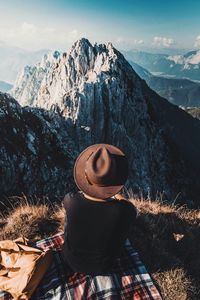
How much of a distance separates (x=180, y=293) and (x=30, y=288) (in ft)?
11.7

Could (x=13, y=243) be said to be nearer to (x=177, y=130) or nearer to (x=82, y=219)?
(x=82, y=219)

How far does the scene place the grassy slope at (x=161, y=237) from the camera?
8375 millimetres

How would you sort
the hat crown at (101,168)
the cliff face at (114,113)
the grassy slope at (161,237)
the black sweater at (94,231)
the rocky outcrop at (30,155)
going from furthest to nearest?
1. the cliff face at (114,113)
2. the rocky outcrop at (30,155)
3. the grassy slope at (161,237)
4. the black sweater at (94,231)
5. the hat crown at (101,168)

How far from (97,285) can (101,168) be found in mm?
2719

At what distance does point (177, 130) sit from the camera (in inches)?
6009

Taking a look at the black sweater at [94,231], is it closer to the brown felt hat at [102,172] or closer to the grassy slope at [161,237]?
the brown felt hat at [102,172]

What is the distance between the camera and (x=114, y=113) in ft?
170

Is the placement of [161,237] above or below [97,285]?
below

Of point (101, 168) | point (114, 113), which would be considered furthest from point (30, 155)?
point (114, 113)

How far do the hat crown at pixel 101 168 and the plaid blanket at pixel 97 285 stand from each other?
2.38 m

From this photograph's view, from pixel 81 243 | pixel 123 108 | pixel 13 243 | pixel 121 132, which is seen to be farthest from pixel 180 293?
pixel 123 108

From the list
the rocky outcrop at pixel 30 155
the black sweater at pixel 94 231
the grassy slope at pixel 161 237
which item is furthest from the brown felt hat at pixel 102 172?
the rocky outcrop at pixel 30 155

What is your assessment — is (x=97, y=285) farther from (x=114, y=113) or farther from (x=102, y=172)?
(x=114, y=113)

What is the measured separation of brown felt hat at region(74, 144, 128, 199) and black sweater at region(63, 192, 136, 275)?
1.02ft
